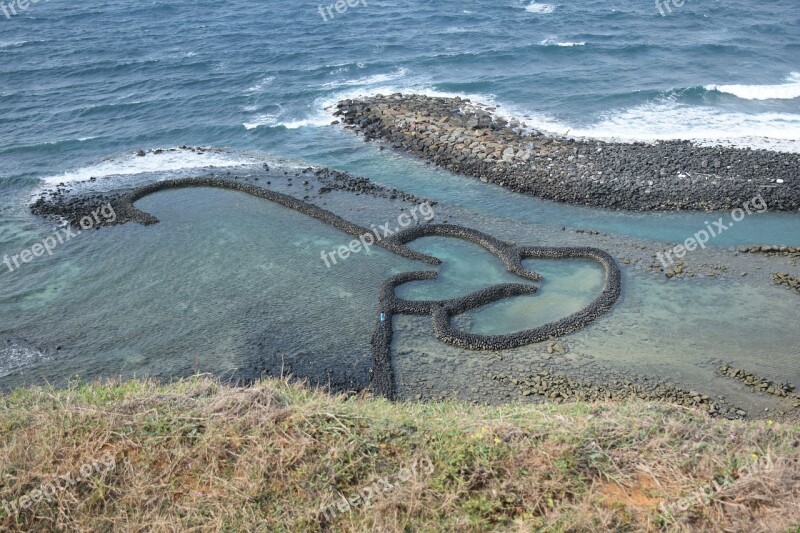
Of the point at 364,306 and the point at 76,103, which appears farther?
the point at 76,103

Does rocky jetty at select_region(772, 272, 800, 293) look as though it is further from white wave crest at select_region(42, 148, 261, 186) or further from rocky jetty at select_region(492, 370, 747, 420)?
white wave crest at select_region(42, 148, 261, 186)

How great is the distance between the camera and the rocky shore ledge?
2839 centimetres

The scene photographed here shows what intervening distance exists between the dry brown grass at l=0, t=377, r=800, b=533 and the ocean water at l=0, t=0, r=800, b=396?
717cm

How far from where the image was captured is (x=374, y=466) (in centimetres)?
1138

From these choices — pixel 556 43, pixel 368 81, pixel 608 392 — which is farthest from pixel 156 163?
pixel 556 43

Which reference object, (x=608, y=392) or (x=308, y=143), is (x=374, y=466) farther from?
(x=308, y=143)

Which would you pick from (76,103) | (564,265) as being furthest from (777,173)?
(76,103)

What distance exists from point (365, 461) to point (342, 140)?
92.5 feet

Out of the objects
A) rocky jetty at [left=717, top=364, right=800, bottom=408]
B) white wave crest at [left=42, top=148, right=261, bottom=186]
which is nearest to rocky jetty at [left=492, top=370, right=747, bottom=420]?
rocky jetty at [left=717, top=364, right=800, bottom=408]

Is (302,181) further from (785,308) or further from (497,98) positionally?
(785,308)

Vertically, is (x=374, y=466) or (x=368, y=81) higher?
(x=368, y=81)

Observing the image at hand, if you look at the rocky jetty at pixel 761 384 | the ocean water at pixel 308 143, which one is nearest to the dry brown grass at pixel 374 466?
the rocky jetty at pixel 761 384

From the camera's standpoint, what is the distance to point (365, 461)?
1152 centimetres

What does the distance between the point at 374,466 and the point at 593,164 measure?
78.4 feet
